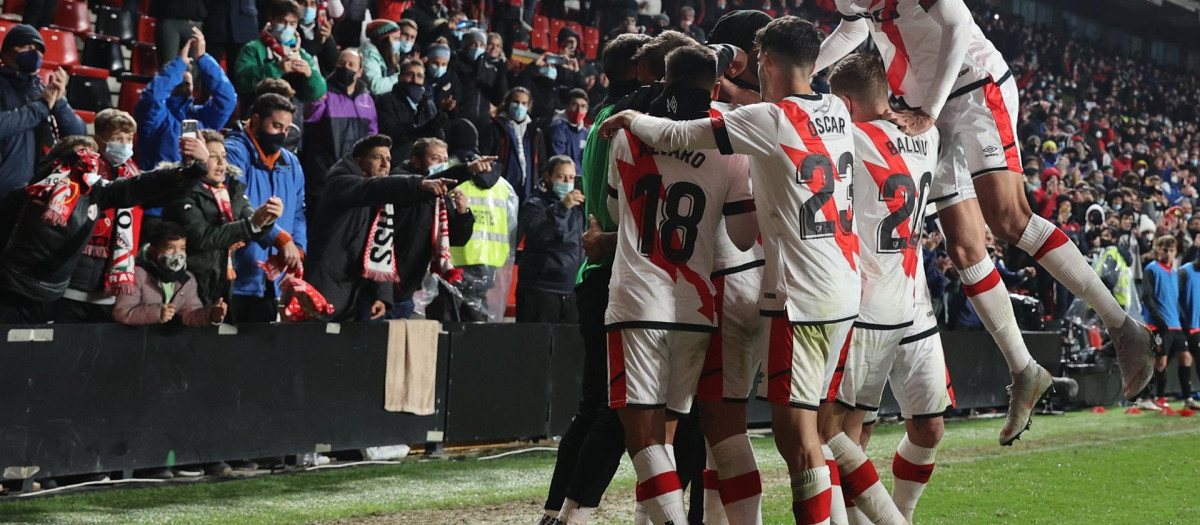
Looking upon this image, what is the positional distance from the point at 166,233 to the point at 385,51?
4.88 m

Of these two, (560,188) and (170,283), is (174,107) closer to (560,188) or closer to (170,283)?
(170,283)

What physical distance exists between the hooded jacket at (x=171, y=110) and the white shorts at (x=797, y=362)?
6094 millimetres

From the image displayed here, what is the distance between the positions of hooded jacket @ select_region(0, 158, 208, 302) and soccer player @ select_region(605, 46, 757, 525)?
124 inches

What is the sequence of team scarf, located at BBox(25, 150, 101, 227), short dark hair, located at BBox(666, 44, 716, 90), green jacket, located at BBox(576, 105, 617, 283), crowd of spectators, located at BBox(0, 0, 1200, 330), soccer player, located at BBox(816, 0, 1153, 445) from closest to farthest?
short dark hair, located at BBox(666, 44, 716, 90) < green jacket, located at BBox(576, 105, 617, 283) < soccer player, located at BBox(816, 0, 1153, 445) < team scarf, located at BBox(25, 150, 101, 227) < crowd of spectators, located at BBox(0, 0, 1200, 330)

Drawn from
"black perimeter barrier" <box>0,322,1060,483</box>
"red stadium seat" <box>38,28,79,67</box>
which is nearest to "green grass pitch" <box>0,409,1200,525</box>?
"black perimeter barrier" <box>0,322,1060,483</box>

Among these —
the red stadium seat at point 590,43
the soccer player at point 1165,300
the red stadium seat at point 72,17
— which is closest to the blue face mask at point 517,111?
the red stadium seat at point 72,17

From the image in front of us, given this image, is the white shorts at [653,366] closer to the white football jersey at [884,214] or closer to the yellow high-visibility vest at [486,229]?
the white football jersey at [884,214]

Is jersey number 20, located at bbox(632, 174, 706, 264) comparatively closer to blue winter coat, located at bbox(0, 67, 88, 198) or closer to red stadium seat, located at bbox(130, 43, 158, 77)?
blue winter coat, located at bbox(0, 67, 88, 198)

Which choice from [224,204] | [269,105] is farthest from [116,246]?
[269,105]

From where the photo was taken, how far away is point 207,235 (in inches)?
307

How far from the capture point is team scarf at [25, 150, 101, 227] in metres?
7.10

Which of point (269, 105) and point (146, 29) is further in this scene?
point (146, 29)

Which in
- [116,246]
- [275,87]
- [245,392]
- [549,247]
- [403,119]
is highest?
[403,119]

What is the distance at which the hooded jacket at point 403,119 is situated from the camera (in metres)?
10.9
